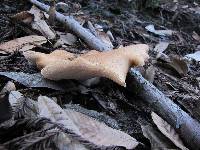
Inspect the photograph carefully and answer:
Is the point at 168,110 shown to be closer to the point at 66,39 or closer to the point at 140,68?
the point at 140,68

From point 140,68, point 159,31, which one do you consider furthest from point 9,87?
point 159,31

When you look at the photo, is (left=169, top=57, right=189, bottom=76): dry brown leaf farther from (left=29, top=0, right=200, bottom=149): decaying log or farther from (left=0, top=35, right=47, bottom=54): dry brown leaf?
(left=0, top=35, right=47, bottom=54): dry brown leaf

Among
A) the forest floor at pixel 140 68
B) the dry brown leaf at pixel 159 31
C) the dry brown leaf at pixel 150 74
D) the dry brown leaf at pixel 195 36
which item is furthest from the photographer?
the dry brown leaf at pixel 195 36

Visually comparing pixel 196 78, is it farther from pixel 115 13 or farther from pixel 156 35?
pixel 115 13

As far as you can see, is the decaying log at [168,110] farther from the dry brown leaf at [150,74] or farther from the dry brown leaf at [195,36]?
the dry brown leaf at [195,36]

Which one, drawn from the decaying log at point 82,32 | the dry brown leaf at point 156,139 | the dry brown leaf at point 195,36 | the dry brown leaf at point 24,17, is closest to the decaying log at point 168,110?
the dry brown leaf at point 156,139

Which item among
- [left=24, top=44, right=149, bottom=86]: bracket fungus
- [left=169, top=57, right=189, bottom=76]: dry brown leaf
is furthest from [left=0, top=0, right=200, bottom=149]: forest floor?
[left=24, top=44, right=149, bottom=86]: bracket fungus

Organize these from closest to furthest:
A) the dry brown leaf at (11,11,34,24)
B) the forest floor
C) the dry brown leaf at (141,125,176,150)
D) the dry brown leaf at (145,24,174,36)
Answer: the dry brown leaf at (141,125,176,150) → the forest floor → the dry brown leaf at (11,11,34,24) → the dry brown leaf at (145,24,174,36)
